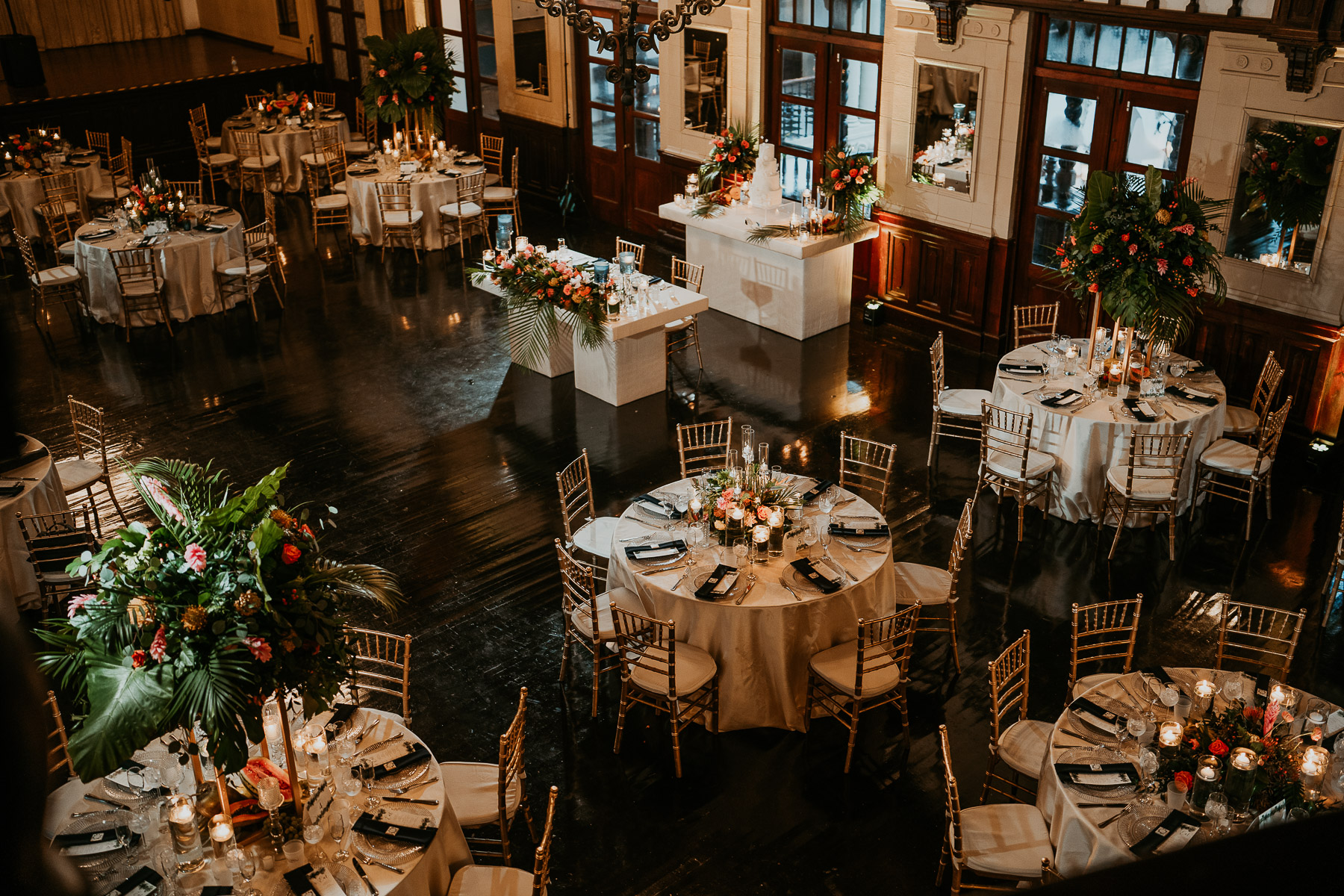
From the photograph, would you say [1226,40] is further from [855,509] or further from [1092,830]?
[1092,830]

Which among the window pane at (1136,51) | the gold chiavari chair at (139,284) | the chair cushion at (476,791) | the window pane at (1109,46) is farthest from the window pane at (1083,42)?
the gold chiavari chair at (139,284)

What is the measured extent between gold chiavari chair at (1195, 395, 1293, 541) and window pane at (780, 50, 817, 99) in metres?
5.18

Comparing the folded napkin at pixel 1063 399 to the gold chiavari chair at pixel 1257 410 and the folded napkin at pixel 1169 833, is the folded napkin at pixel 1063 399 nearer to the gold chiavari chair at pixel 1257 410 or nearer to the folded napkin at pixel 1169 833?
the gold chiavari chair at pixel 1257 410

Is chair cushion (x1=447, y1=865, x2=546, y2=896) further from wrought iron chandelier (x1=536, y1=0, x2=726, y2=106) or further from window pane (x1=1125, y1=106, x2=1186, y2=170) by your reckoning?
window pane (x1=1125, y1=106, x2=1186, y2=170)

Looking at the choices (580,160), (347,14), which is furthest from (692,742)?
(347,14)

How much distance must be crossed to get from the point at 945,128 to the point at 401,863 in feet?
26.1

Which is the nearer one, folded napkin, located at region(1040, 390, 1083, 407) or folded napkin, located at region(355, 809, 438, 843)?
folded napkin, located at region(355, 809, 438, 843)

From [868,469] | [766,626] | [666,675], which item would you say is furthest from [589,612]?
[868,469]

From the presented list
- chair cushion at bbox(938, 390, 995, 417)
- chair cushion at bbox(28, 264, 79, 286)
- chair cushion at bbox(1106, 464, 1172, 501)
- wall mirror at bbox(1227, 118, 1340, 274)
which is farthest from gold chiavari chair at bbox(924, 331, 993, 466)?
chair cushion at bbox(28, 264, 79, 286)

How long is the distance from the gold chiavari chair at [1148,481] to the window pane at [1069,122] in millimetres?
2937

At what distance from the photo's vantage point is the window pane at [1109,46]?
8.79 m

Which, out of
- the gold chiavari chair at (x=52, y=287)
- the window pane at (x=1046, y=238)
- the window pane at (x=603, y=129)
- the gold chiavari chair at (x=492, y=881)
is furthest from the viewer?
the window pane at (x=603, y=129)

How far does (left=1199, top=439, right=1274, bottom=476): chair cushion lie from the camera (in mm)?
7555

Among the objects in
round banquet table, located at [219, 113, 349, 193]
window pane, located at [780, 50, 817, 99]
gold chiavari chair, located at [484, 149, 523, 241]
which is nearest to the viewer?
window pane, located at [780, 50, 817, 99]
